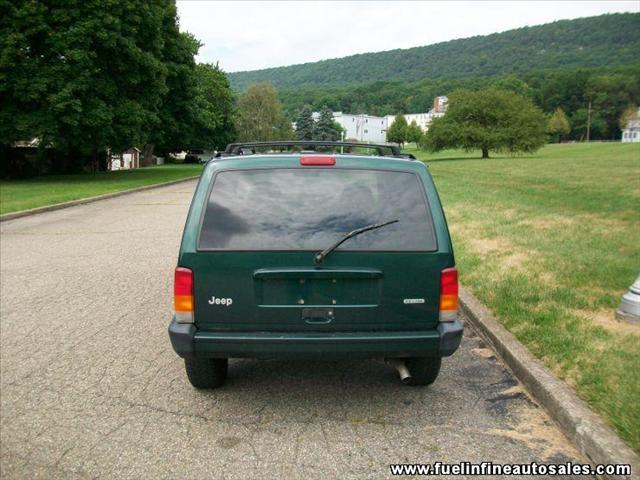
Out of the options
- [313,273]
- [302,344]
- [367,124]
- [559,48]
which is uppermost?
[559,48]

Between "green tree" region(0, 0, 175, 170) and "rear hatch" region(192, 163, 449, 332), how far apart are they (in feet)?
79.4

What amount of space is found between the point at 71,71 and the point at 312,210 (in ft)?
83.4

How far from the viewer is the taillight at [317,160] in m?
3.72

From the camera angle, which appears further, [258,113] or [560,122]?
[560,122]

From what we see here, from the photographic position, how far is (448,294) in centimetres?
369

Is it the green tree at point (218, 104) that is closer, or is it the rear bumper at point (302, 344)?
the rear bumper at point (302, 344)

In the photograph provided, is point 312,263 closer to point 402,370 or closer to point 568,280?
point 402,370

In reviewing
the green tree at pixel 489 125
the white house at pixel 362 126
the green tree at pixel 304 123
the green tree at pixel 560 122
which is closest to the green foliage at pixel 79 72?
the green tree at pixel 489 125

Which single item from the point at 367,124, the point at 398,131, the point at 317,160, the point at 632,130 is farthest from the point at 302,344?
the point at 367,124

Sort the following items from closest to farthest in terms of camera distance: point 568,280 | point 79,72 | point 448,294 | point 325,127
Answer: point 448,294 → point 568,280 → point 79,72 → point 325,127

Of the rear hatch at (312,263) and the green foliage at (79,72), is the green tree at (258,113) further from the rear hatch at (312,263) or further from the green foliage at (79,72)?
the rear hatch at (312,263)

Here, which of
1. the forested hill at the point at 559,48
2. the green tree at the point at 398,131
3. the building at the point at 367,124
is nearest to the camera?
the green tree at the point at 398,131

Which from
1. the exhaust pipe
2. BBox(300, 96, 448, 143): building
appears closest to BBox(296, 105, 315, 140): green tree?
BBox(300, 96, 448, 143): building

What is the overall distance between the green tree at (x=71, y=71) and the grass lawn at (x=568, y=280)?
18011 mm
